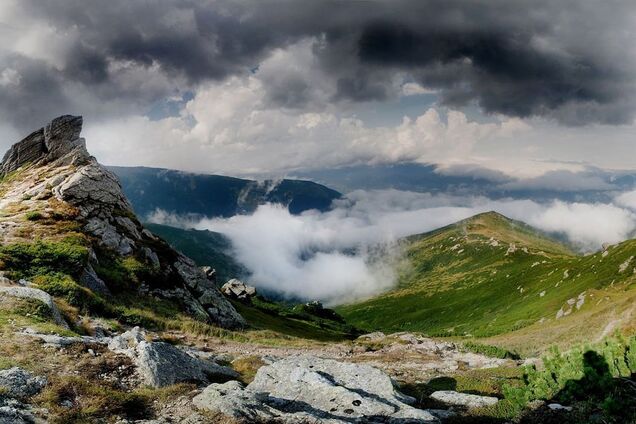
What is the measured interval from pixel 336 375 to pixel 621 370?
16.1 meters

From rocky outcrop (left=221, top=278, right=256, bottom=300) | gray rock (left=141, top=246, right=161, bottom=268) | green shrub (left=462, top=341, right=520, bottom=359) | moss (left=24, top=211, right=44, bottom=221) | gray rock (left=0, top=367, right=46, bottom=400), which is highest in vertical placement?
moss (left=24, top=211, right=44, bottom=221)

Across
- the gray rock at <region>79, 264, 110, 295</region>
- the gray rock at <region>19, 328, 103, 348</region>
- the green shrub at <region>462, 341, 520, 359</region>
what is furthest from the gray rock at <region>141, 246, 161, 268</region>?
the green shrub at <region>462, 341, 520, 359</region>

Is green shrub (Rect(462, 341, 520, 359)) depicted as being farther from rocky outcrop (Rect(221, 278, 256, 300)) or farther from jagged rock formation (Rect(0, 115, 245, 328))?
rocky outcrop (Rect(221, 278, 256, 300))

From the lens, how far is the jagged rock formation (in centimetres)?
6450

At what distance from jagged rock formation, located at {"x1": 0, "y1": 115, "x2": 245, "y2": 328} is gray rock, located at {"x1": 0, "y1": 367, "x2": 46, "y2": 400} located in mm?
37655

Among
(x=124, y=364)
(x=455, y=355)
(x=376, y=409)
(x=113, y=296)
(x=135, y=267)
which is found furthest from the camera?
(x=455, y=355)

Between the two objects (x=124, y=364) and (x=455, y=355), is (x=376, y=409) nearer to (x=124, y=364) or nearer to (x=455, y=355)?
(x=124, y=364)

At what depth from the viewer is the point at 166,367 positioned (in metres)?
22.2

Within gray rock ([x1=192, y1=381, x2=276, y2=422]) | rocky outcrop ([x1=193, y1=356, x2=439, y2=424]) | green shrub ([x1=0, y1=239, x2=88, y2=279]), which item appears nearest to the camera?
gray rock ([x1=192, y1=381, x2=276, y2=422])

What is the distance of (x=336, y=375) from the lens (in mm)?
25781

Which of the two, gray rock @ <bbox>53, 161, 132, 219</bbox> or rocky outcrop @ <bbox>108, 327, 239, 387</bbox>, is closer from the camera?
rocky outcrop @ <bbox>108, 327, 239, 387</bbox>

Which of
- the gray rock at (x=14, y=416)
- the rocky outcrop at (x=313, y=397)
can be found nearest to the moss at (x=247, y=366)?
the rocky outcrop at (x=313, y=397)

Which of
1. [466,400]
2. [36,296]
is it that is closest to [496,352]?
[466,400]

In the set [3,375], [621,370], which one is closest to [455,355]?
[621,370]
